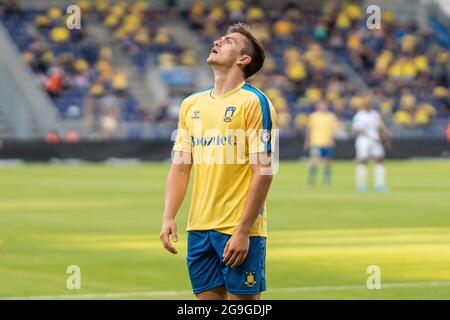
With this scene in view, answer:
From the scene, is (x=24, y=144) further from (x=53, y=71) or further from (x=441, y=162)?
(x=441, y=162)

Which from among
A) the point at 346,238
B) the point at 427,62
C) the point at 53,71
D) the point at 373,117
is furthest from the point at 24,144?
the point at 346,238

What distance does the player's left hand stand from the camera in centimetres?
805

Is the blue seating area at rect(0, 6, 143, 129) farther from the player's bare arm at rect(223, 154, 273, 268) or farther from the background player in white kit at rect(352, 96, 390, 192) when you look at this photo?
the player's bare arm at rect(223, 154, 273, 268)

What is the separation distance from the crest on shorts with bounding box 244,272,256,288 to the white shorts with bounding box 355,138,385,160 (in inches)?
989

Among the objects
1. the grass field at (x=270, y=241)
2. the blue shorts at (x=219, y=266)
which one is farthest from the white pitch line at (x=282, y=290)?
the blue shorts at (x=219, y=266)

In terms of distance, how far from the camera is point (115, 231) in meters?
20.7

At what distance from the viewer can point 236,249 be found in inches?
316

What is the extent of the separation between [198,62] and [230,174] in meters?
48.3

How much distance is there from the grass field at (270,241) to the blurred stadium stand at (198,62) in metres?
15.0

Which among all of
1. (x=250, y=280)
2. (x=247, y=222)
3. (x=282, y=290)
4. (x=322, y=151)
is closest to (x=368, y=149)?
(x=322, y=151)

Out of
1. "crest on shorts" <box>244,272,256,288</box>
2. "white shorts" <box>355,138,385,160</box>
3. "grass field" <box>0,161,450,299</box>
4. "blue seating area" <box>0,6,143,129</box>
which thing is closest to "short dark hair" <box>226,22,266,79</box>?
"crest on shorts" <box>244,272,256,288</box>

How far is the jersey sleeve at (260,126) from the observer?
323 inches
